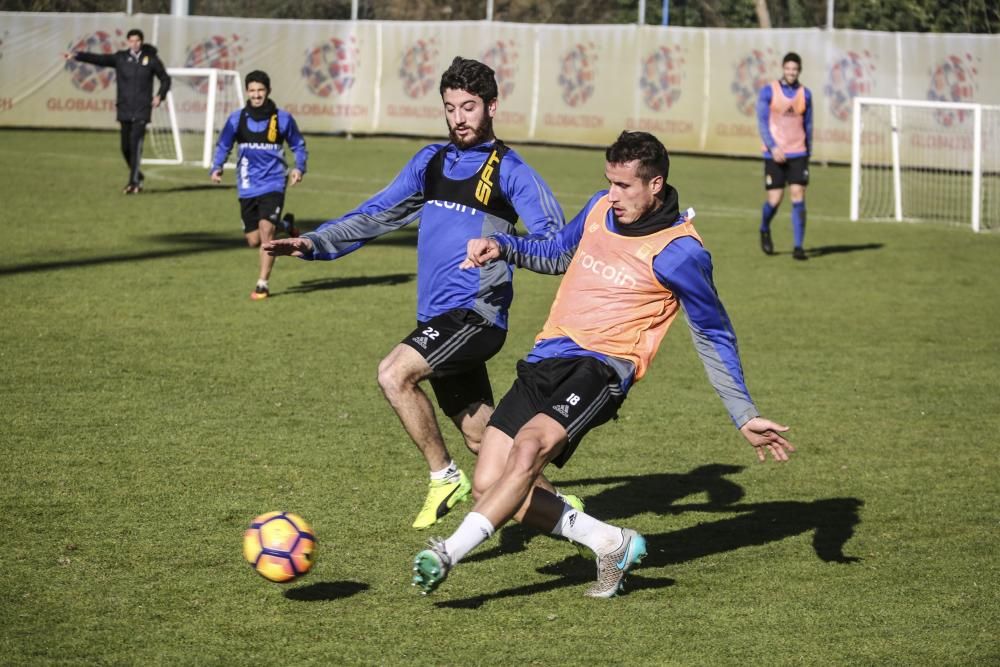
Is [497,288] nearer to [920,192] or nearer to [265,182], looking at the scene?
[265,182]

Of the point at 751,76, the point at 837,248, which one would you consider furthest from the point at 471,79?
the point at 751,76

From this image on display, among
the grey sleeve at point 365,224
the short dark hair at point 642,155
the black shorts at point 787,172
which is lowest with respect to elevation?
the grey sleeve at point 365,224

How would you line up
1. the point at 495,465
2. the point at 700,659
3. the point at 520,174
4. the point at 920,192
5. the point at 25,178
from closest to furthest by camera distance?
the point at 700,659 < the point at 495,465 < the point at 520,174 < the point at 25,178 < the point at 920,192

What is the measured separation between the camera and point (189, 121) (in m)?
27.5

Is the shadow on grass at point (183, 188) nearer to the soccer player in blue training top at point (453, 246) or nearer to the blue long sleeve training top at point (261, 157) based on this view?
the blue long sleeve training top at point (261, 157)

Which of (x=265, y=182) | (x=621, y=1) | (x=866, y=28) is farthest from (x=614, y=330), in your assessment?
(x=621, y=1)

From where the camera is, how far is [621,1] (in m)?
40.3

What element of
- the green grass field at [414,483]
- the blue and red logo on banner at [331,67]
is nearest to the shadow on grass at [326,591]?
the green grass field at [414,483]

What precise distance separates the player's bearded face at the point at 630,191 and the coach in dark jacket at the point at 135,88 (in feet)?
54.6

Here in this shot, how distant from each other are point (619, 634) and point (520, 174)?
2.23 m

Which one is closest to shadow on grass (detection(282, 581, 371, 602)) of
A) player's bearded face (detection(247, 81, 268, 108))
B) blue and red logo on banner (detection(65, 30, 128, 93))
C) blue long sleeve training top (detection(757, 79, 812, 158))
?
player's bearded face (detection(247, 81, 268, 108))

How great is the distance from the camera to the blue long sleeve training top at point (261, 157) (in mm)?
13742

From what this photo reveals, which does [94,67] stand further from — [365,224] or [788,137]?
[365,224]

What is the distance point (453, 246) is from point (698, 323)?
143 centimetres
